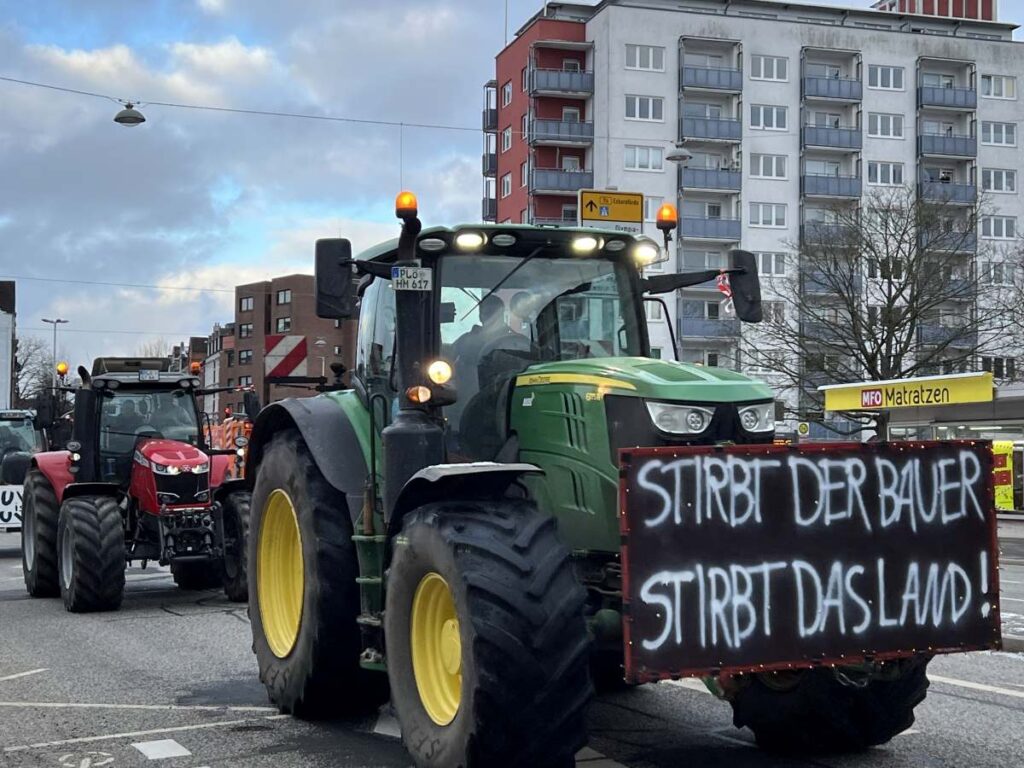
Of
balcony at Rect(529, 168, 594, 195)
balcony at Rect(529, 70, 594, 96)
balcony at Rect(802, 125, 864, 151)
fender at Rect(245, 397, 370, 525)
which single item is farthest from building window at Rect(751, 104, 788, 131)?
fender at Rect(245, 397, 370, 525)

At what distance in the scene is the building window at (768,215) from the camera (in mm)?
72062

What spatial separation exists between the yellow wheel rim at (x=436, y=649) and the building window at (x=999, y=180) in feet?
247

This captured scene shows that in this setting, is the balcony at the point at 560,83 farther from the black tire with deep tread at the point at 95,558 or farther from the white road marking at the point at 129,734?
the white road marking at the point at 129,734

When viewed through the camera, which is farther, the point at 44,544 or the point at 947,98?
the point at 947,98

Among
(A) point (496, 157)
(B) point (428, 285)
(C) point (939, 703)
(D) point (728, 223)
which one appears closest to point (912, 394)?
(C) point (939, 703)

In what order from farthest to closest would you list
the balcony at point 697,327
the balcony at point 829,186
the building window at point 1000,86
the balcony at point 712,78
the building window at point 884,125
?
the building window at point 1000,86, the building window at point 884,125, the balcony at point 829,186, the balcony at point 712,78, the balcony at point 697,327

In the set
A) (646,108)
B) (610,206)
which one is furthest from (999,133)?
(610,206)

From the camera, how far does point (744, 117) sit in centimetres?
7188

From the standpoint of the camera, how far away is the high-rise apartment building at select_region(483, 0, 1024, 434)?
69.9m

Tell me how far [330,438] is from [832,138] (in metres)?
68.5

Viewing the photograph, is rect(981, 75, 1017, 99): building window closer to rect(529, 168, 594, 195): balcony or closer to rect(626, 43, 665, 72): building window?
rect(626, 43, 665, 72): building window

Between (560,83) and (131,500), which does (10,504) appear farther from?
(560,83)

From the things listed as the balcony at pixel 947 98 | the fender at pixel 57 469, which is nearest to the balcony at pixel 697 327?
→ the balcony at pixel 947 98

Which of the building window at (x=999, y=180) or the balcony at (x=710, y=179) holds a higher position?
the building window at (x=999, y=180)
